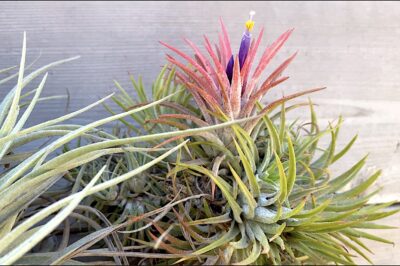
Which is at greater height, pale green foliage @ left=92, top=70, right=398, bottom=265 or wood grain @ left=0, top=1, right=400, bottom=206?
wood grain @ left=0, top=1, right=400, bottom=206


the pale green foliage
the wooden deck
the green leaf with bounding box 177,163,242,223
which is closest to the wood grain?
the wooden deck

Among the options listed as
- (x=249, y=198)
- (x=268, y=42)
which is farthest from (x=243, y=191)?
(x=268, y=42)

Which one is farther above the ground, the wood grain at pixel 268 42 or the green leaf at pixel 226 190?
the wood grain at pixel 268 42

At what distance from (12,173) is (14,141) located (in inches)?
2.0

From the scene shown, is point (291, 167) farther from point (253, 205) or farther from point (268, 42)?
point (268, 42)

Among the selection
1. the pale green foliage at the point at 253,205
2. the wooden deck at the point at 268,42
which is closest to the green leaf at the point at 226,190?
the pale green foliage at the point at 253,205

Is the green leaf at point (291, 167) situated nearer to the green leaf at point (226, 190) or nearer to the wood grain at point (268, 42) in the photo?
the green leaf at point (226, 190)

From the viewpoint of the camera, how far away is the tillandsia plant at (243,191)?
46 centimetres

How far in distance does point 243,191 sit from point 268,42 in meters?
0.42

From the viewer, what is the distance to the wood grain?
0.70 m

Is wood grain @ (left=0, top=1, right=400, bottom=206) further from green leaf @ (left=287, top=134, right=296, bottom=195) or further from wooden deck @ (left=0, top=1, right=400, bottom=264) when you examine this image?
green leaf @ (left=287, top=134, right=296, bottom=195)

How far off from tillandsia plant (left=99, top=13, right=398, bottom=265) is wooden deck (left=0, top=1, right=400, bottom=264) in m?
0.19

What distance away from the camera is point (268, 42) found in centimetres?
80

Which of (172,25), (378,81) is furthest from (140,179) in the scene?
(378,81)
